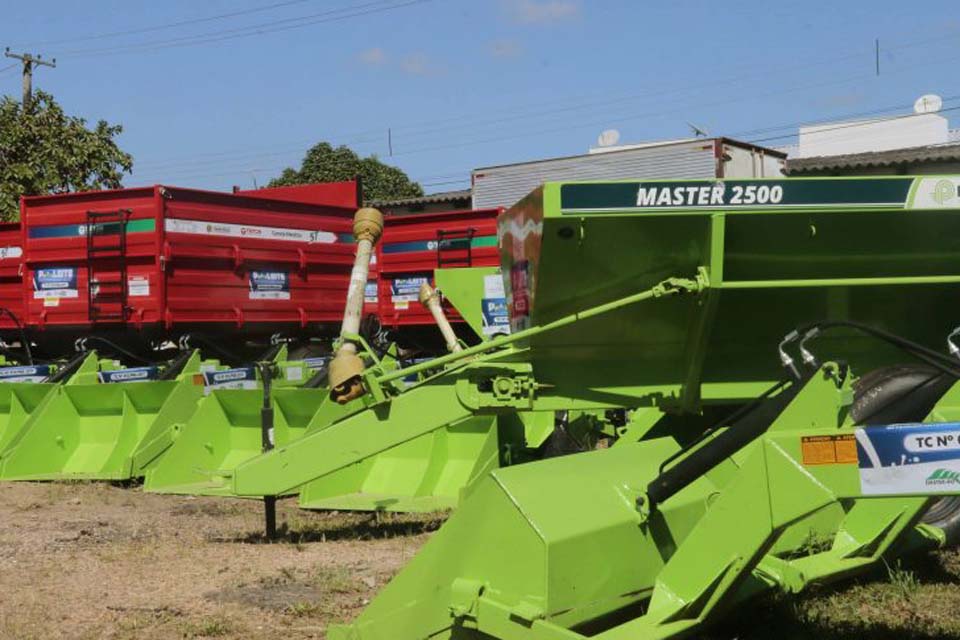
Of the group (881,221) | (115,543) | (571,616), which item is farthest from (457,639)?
(115,543)

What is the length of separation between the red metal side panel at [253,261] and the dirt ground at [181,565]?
13.1 ft

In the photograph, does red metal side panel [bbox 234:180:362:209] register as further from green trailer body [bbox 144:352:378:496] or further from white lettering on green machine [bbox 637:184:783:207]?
white lettering on green machine [bbox 637:184:783:207]

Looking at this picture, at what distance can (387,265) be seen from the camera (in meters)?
12.3

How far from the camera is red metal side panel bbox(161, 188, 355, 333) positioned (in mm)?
11062

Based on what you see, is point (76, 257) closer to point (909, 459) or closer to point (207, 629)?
point (207, 629)

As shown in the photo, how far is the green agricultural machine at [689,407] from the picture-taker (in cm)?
314

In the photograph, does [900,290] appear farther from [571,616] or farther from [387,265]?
[387,265]

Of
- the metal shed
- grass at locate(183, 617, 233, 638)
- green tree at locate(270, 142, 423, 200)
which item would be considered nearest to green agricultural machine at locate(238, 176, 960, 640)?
grass at locate(183, 617, 233, 638)

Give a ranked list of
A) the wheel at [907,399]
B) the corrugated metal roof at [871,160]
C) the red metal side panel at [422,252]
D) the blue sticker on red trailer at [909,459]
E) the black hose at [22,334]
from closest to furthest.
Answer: the blue sticker on red trailer at [909,459] < the wheel at [907,399] < the black hose at [22,334] < the red metal side panel at [422,252] < the corrugated metal roof at [871,160]

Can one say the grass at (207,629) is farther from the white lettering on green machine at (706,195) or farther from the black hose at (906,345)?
the black hose at (906,345)

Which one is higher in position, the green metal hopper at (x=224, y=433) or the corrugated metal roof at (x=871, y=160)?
the corrugated metal roof at (x=871, y=160)

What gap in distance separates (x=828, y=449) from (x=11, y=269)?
39.0 ft

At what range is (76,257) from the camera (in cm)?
1125

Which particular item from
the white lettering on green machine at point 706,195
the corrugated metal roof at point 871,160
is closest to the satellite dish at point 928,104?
the corrugated metal roof at point 871,160
